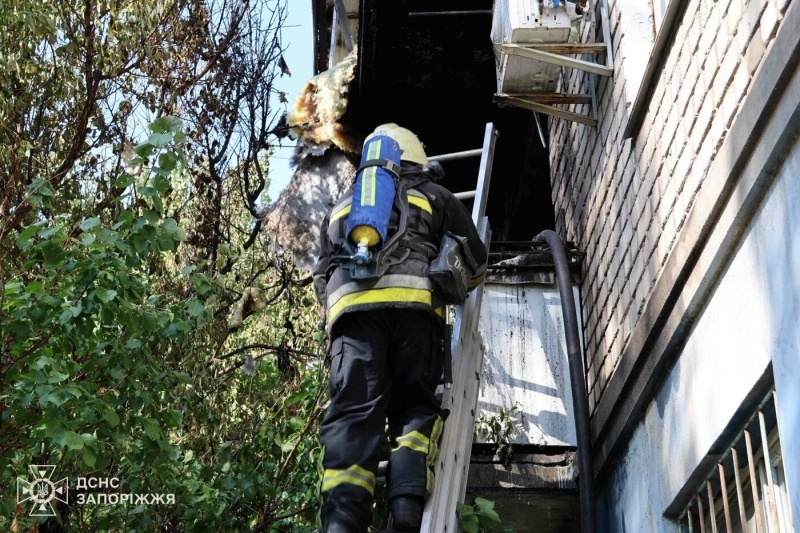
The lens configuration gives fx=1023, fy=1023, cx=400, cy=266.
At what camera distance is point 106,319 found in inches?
177

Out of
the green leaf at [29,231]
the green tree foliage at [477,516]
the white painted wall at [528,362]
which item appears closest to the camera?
the green leaf at [29,231]

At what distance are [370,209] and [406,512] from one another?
1458 millimetres

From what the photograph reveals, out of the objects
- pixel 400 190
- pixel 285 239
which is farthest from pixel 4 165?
pixel 285 239

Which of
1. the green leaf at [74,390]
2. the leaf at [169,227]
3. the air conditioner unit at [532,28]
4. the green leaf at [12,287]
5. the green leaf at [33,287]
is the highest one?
the air conditioner unit at [532,28]

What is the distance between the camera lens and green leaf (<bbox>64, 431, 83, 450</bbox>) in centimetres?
400

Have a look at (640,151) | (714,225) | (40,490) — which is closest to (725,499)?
(714,225)

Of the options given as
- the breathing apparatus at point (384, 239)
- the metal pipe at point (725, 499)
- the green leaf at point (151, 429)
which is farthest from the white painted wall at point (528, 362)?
the green leaf at point (151, 429)

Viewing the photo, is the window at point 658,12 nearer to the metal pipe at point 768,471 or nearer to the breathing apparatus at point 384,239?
the breathing apparatus at point 384,239

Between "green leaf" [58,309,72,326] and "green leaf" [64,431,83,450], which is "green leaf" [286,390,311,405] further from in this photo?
"green leaf" [64,431,83,450]

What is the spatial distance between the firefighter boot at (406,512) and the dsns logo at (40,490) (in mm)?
1696

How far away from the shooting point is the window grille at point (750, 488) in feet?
12.5

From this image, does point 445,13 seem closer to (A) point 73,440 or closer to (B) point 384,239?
(B) point 384,239

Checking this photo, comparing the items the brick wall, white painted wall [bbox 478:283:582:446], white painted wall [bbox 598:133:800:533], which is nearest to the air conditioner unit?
the brick wall

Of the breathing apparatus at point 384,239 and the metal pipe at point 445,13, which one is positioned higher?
the metal pipe at point 445,13
